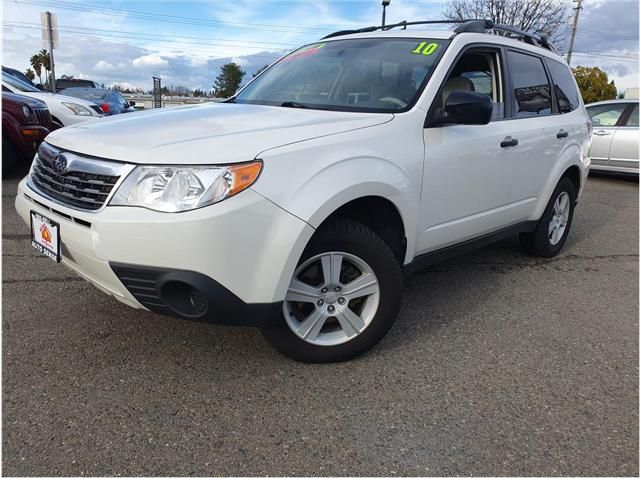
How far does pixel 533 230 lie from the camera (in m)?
4.31

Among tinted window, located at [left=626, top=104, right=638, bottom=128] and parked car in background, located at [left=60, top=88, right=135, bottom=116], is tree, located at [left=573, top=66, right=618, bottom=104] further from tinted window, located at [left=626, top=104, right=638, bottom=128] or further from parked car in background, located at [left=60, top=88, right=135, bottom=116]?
parked car in background, located at [left=60, top=88, right=135, bottom=116]

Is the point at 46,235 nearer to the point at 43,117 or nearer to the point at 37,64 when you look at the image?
the point at 43,117

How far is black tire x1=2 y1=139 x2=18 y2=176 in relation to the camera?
21.8 ft

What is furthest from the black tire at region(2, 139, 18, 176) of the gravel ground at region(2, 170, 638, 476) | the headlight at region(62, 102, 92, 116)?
the gravel ground at region(2, 170, 638, 476)

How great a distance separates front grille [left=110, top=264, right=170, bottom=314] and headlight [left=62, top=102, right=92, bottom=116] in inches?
279

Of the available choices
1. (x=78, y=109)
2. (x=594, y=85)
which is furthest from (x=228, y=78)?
(x=78, y=109)

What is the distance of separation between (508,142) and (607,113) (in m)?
7.76

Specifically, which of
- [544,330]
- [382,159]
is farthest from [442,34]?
[544,330]

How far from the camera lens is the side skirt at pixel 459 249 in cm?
304

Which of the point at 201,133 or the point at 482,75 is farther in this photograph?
the point at 482,75

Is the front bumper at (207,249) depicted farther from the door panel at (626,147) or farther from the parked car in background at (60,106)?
the door panel at (626,147)

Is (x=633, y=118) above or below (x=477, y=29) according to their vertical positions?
below

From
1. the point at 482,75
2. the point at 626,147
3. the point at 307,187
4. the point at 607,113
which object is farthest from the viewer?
the point at 607,113

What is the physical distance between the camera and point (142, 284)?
214cm
